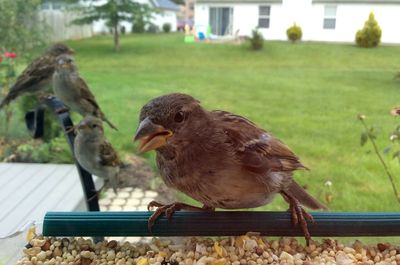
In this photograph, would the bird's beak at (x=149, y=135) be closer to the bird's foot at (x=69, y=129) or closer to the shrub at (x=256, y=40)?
the bird's foot at (x=69, y=129)

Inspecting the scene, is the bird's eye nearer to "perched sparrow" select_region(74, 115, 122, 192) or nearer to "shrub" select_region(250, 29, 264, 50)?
"perched sparrow" select_region(74, 115, 122, 192)

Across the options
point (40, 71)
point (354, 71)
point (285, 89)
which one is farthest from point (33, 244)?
point (285, 89)

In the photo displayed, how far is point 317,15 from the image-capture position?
2541 millimetres

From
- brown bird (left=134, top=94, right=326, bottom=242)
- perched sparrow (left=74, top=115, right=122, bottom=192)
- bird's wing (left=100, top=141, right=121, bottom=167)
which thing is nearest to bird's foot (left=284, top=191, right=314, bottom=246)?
brown bird (left=134, top=94, right=326, bottom=242)

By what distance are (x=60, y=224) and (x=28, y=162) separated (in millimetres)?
2573

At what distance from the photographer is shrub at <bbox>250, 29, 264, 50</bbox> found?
321 cm

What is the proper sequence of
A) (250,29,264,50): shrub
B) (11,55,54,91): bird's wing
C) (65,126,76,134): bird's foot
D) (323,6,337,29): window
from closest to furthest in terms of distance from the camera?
(65,126,76,134): bird's foot → (323,6,337,29): window → (11,55,54,91): bird's wing → (250,29,264,50): shrub

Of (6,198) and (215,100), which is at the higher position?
(215,100)

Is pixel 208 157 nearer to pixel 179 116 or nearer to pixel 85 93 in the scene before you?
pixel 179 116

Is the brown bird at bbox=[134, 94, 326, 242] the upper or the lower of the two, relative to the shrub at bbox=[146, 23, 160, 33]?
lower

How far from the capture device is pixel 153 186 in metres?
2.98

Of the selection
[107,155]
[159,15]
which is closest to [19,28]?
[159,15]

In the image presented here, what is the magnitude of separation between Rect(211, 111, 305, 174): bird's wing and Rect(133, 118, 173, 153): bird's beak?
173 mm

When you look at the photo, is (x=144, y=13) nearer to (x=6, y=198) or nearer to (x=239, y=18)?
(x=239, y=18)
